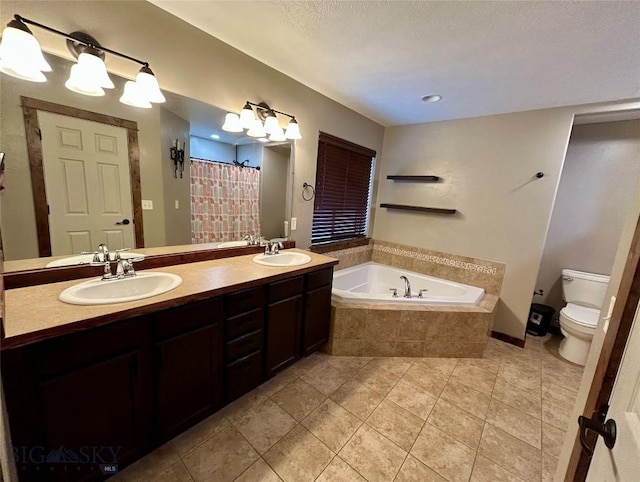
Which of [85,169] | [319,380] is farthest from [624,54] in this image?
[85,169]

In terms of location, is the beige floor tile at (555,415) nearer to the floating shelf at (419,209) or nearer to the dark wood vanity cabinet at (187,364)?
the floating shelf at (419,209)

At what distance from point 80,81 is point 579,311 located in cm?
416

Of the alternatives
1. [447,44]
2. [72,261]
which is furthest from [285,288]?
[447,44]

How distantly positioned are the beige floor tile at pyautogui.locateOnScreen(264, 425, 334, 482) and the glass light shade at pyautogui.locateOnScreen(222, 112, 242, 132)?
2070 mm

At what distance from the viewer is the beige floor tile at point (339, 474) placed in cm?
125

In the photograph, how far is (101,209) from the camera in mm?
1393

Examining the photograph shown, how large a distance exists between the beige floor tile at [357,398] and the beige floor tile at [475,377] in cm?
75

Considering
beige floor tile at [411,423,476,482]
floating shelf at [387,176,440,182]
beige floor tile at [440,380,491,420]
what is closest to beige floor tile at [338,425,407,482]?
beige floor tile at [411,423,476,482]

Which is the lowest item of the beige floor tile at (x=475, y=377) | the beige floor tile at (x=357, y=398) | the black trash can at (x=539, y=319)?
the beige floor tile at (x=357, y=398)

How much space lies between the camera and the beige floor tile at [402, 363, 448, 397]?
1.92 m

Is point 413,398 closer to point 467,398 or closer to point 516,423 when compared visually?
point 467,398

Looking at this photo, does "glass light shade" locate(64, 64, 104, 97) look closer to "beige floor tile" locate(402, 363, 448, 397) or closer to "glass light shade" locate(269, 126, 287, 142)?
"glass light shade" locate(269, 126, 287, 142)

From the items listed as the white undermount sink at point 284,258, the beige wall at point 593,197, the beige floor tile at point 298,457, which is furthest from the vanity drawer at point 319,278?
the beige wall at point 593,197

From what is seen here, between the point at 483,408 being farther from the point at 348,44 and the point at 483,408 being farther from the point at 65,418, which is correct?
the point at 348,44
